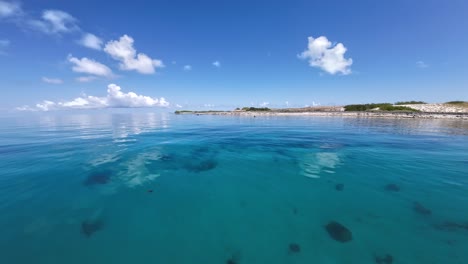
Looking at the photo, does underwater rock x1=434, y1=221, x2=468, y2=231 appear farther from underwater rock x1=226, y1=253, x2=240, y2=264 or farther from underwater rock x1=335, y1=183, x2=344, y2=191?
underwater rock x1=226, y1=253, x2=240, y2=264

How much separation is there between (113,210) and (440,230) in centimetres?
1125

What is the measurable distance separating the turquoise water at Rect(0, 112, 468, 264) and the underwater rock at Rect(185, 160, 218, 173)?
7 cm

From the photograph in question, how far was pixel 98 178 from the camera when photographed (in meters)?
10.2

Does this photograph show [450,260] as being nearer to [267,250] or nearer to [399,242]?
[399,242]

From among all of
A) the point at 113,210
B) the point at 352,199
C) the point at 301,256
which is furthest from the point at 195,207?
the point at 352,199

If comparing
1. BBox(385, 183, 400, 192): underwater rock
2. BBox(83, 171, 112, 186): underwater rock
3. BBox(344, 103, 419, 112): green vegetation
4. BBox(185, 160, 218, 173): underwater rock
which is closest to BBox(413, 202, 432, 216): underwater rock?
BBox(385, 183, 400, 192): underwater rock

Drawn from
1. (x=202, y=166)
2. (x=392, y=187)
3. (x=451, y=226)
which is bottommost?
(x=451, y=226)

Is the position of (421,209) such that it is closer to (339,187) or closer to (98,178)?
(339,187)

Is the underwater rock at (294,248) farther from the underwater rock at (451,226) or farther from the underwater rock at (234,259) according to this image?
the underwater rock at (451,226)

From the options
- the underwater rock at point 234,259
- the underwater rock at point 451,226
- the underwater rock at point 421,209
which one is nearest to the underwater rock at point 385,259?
the underwater rock at point 451,226

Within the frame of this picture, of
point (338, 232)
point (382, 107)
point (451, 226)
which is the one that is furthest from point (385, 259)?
point (382, 107)

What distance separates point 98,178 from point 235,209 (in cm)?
795

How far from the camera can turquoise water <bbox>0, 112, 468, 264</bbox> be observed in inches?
208

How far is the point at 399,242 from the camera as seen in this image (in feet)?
18.1
